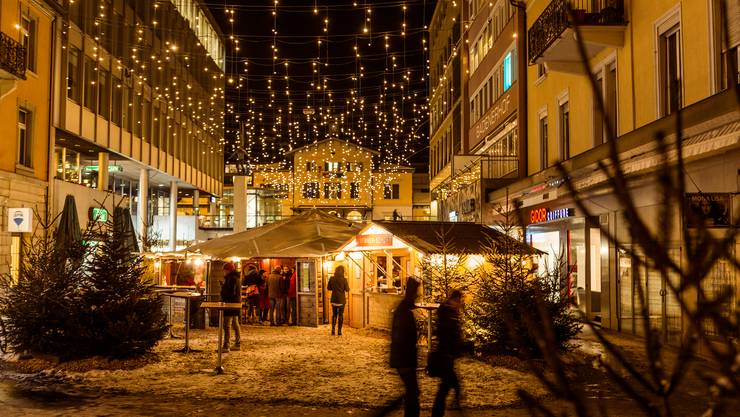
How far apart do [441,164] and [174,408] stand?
37005 millimetres

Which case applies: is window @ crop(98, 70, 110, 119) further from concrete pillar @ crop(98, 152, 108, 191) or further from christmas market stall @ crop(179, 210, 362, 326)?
christmas market stall @ crop(179, 210, 362, 326)

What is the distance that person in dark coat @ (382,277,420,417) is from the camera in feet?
26.3

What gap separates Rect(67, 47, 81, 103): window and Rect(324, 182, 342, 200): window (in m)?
40.1

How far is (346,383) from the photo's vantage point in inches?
464

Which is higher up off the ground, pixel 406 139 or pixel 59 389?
pixel 406 139

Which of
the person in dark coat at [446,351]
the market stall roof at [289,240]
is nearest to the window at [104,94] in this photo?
the market stall roof at [289,240]

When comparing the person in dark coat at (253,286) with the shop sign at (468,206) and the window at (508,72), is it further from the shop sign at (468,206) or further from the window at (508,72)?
the window at (508,72)

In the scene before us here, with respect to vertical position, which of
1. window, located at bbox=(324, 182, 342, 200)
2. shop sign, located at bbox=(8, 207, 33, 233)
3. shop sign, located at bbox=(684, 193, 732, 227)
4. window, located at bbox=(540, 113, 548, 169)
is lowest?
shop sign, located at bbox=(684, 193, 732, 227)

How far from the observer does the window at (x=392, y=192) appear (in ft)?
234

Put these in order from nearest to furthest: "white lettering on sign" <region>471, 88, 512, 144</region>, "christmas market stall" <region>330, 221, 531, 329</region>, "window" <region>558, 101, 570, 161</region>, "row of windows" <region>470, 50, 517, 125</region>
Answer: "christmas market stall" <region>330, 221, 531, 329</region> → "window" <region>558, 101, 570, 161</region> → "row of windows" <region>470, 50, 517, 125</region> → "white lettering on sign" <region>471, 88, 512, 144</region>

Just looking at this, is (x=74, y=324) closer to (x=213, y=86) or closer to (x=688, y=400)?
(x=688, y=400)

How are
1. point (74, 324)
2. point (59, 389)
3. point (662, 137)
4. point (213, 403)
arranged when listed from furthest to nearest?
point (74, 324) < point (59, 389) < point (213, 403) < point (662, 137)

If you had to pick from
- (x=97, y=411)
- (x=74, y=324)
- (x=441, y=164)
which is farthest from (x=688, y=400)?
(x=441, y=164)

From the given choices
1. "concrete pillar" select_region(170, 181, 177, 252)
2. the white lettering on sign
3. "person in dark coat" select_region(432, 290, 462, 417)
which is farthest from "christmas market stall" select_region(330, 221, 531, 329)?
"concrete pillar" select_region(170, 181, 177, 252)
